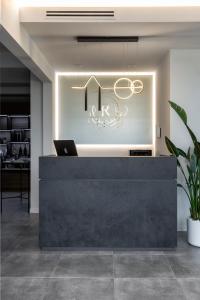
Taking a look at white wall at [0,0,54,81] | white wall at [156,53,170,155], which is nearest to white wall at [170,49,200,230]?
white wall at [156,53,170,155]

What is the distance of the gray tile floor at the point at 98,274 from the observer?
2932mm

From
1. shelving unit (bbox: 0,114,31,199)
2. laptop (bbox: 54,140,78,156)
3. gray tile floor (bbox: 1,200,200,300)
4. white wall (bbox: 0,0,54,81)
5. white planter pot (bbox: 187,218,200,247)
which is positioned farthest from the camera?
shelving unit (bbox: 0,114,31,199)

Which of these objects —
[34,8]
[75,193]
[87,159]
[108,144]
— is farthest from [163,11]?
[108,144]

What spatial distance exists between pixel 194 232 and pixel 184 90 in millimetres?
2203

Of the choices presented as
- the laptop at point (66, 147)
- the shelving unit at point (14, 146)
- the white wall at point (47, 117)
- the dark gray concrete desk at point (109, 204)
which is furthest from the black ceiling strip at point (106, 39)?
the shelving unit at point (14, 146)

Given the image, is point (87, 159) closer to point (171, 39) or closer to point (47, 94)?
point (171, 39)

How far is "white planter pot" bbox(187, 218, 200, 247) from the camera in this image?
4215 millimetres

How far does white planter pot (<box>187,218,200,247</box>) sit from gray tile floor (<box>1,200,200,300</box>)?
9cm

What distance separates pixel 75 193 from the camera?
4.05 meters

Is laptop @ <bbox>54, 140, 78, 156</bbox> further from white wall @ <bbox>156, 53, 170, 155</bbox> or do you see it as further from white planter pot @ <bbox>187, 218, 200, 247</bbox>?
white planter pot @ <bbox>187, 218, 200, 247</bbox>

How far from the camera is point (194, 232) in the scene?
4246 mm

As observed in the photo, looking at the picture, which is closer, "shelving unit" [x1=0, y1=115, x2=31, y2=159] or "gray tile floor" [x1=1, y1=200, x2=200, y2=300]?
"gray tile floor" [x1=1, y1=200, x2=200, y2=300]

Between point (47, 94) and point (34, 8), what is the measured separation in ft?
7.96
